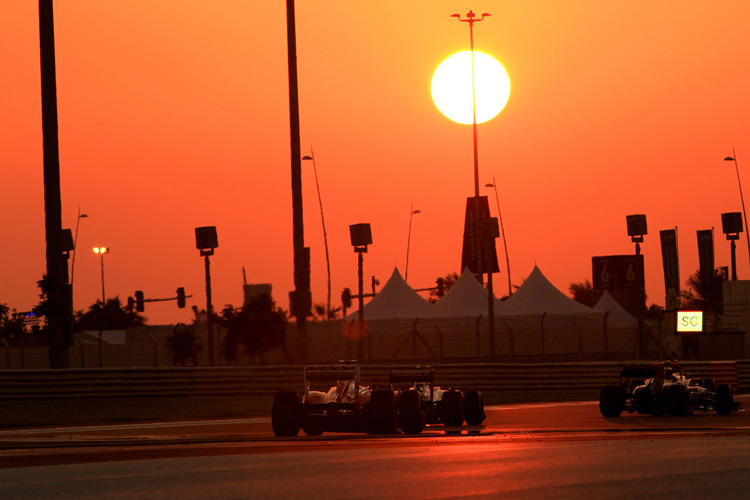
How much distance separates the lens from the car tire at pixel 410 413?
1889 centimetres

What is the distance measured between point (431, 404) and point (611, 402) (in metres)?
5.00

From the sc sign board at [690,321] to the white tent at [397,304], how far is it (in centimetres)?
3324

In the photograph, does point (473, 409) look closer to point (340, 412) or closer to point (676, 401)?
point (340, 412)

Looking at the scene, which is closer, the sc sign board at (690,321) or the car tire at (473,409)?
the car tire at (473,409)

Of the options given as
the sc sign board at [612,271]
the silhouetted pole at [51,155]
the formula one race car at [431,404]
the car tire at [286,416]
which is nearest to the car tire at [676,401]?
the formula one race car at [431,404]

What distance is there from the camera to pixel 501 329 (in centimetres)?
5831

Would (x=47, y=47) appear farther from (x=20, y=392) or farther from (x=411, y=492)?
(x=411, y=492)

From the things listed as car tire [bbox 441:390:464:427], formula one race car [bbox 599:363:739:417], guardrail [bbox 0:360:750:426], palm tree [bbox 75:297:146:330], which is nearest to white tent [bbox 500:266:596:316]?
guardrail [bbox 0:360:750:426]

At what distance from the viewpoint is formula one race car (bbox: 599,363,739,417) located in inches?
946

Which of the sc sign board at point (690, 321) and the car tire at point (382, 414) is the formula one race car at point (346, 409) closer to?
the car tire at point (382, 414)

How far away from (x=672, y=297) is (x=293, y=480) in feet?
65.4

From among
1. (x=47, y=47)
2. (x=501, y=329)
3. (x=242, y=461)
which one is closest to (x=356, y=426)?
(x=242, y=461)

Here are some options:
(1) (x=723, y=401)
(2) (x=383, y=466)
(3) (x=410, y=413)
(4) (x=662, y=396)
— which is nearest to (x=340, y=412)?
(3) (x=410, y=413)

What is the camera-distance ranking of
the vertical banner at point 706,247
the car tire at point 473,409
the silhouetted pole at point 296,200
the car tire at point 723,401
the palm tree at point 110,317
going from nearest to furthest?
1. the car tire at point 473,409
2. the car tire at point 723,401
3. the silhouetted pole at point 296,200
4. the vertical banner at point 706,247
5. the palm tree at point 110,317
